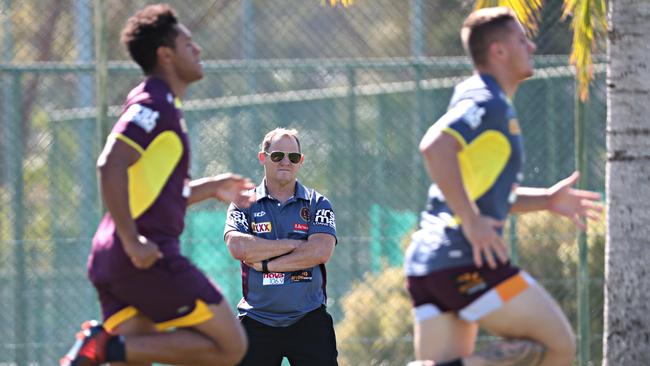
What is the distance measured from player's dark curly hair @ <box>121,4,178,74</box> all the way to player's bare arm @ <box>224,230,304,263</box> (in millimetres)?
1547

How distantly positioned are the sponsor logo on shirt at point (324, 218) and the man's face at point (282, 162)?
25 cm

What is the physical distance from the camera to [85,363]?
5273 millimetres

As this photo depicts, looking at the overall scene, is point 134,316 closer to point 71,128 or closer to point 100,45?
point 100,45

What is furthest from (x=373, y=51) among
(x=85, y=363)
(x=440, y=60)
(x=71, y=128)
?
(x=85, y=363)

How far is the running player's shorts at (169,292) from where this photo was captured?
5.27 meters

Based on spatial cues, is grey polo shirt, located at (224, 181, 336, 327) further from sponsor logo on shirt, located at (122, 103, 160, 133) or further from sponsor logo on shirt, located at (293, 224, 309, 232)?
sponsor logo on shirt, located at (122, 103, 160, 133)

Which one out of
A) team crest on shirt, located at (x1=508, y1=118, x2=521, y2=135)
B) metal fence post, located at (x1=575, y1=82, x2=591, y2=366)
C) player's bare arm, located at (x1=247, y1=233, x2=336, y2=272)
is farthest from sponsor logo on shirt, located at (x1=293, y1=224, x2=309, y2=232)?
metal fence post, located at (x1=575, y1=82, x2=591, y2=366)

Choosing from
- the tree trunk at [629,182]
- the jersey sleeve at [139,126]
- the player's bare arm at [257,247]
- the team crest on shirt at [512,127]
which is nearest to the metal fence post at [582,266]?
A: the tree trunk at [629,182]

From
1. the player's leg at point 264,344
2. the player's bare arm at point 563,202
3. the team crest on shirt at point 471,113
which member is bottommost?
the player's leg at point 264,344

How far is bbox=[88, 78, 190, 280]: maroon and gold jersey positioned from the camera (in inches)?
205

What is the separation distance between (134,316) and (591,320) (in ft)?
16.3

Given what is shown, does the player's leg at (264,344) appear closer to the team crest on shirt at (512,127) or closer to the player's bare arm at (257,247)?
the player's bare arm at (257,247)

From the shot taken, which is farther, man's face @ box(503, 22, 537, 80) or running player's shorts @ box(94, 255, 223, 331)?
man's face @ box(503, 22, 537, 80)

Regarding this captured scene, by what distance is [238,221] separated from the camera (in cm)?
685
